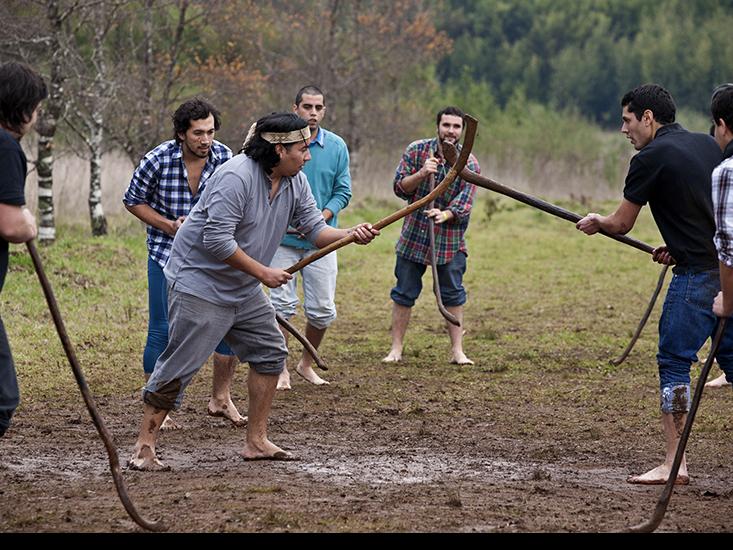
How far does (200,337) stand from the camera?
5.96 m

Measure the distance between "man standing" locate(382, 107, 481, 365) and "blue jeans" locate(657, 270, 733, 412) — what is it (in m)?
3.17

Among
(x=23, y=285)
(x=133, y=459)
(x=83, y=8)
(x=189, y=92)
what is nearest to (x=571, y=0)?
(x=189, y=92)

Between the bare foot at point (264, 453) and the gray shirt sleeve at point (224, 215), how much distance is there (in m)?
1.13

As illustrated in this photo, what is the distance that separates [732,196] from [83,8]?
11644 mm

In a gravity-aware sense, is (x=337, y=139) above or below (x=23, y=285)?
above

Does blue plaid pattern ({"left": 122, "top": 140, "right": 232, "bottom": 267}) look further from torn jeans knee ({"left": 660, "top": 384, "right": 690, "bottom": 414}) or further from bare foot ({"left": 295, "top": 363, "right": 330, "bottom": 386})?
torn jeans knee ({"left": 660, "top": 384, "right": 690, "bottom": 414})

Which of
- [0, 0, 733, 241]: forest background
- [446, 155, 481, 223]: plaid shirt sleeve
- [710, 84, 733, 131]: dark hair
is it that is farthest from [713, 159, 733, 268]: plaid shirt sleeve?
[0, 0, 733, 241]: forest background

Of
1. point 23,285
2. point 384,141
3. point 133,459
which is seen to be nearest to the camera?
point 133,459

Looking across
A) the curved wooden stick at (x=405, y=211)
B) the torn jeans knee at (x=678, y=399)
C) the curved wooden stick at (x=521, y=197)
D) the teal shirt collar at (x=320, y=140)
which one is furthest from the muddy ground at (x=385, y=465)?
the teal shirt collar at (x=320, y=140)

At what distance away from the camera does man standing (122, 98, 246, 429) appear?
22.5 feet

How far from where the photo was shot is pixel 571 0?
197ft

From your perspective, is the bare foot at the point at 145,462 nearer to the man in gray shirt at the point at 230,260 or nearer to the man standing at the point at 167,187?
the man in gray shirt at the point at 230,260

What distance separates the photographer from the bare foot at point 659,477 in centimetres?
596

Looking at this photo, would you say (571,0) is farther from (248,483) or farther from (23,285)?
(248,483)
